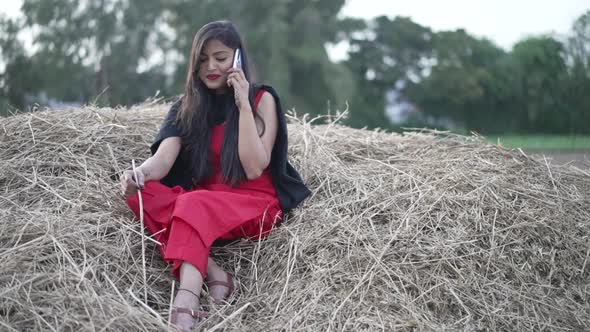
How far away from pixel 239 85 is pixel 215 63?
17cm

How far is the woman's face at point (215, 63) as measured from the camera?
244cm

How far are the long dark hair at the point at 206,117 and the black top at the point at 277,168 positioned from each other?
0.04 m

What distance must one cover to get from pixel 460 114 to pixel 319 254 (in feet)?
45.2

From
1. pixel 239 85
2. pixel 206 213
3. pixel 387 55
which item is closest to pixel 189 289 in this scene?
pixel 206 213

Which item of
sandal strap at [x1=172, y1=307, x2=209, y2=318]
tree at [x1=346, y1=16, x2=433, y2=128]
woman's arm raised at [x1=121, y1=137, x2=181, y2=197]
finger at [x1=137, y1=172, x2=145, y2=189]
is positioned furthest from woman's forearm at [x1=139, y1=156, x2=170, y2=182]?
tree at [x1=346, y1=16, x2=433, y2=128]

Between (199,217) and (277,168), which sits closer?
(199,217)

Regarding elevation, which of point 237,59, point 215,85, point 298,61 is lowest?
point 298,61

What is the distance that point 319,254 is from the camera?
7.50ft

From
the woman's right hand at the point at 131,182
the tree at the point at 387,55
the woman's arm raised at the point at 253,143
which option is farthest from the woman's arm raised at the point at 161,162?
the tree at the point at 387,55

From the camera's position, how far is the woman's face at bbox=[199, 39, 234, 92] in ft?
7.99

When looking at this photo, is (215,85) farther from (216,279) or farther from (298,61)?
(298,61)

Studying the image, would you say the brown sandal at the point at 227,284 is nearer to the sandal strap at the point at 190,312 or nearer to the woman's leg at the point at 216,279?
the woman's leg at the point at 216,279

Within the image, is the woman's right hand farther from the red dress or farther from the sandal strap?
the sandal strap

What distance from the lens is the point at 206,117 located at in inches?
99.3
